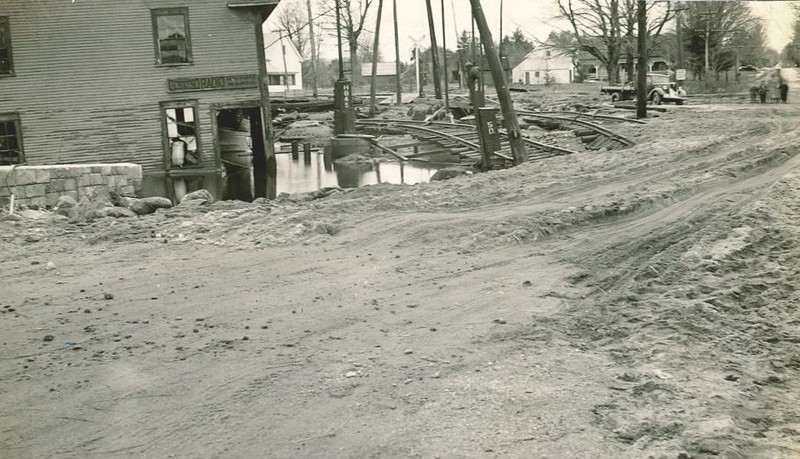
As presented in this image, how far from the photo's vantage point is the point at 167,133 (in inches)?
1038

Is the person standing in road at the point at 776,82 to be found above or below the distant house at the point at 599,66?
below

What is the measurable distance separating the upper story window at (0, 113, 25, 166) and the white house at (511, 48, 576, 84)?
66.3 metres

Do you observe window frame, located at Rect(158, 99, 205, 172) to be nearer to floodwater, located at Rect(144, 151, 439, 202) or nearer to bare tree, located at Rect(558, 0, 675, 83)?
floodwater, located at Rect(144, 151, 439, 202)

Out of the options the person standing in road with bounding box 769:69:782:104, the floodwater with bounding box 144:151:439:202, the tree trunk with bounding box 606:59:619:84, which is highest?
the tree trunk with bounding box 606:59:619:84

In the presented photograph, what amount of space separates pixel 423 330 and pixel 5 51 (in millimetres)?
24389

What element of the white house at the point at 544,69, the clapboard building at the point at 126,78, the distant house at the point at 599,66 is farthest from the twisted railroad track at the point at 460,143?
the white house at the point at 544,69

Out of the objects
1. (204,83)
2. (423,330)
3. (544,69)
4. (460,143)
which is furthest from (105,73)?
(544,69)

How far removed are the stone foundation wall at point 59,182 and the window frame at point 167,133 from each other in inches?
403

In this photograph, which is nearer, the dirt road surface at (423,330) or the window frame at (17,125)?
the dirt road surface at (423,330)

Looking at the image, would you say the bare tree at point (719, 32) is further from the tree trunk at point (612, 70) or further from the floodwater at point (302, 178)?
the floodwater at point (302, 178)

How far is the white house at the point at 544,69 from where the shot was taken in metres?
88.2

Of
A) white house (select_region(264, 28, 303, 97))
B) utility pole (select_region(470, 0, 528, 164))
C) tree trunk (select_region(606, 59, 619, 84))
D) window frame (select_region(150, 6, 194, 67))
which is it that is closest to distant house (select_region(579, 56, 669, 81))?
tree trunk (select_region(606, 59, 619, 84))

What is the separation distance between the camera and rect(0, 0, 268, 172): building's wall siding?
25.3 metres

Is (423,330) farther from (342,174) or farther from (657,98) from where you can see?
(657,98)
